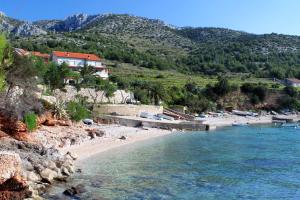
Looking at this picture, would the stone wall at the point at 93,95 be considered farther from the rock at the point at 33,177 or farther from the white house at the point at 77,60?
the rock at the point at 33,177

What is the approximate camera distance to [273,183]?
111 feet

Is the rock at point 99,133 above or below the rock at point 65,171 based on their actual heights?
above

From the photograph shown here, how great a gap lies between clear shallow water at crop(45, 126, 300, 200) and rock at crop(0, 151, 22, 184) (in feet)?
17.3

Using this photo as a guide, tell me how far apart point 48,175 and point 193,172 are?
38.6ft

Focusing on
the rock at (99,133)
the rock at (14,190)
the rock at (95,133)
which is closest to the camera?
the rock at (14,190)

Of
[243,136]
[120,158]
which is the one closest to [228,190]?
[120,158]

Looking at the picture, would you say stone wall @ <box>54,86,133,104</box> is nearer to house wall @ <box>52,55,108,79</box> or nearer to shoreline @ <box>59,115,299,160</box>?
shoreline @ <box>59,115,299,160</box>

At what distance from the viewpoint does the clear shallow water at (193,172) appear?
2992cm

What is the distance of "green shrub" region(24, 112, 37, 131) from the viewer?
43.5 m

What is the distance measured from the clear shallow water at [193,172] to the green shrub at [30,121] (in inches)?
252

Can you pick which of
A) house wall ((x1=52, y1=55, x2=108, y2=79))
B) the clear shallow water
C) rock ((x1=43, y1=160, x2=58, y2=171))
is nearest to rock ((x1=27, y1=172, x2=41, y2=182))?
the clear shallow water

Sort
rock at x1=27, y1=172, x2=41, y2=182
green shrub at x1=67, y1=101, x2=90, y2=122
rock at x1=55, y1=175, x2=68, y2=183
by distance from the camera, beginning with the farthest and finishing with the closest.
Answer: green shrub at x1=67, y1=101, x2=90, y2=122 < rock at x1=55, y1=175, x2=68, y2=183 < rock at x1=27, y1=172, x2=41, y2=182

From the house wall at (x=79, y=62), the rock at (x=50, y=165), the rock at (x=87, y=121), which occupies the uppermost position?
the house wall at (x=79, y=62)

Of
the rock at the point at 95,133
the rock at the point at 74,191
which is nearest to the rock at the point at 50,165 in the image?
the rock at the point at 74,191
